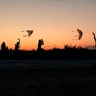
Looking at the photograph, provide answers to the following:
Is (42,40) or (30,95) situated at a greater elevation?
(42,40)

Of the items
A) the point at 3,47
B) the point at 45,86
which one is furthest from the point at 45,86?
the point at 3,47

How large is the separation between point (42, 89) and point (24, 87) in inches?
40.4

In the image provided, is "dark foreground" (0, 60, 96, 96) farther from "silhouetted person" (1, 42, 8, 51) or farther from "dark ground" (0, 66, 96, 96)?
"silhouetted person" (1, 42, 8, 51)

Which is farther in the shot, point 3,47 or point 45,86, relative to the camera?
point 3,47

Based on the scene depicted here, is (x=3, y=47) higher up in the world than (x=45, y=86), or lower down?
higher up

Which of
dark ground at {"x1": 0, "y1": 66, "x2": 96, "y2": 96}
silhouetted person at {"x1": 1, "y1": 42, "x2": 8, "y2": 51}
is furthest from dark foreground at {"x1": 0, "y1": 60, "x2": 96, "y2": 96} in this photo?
silhouetted person at {"x1": 1, "y1": 42, "x2": 8, "y2": 51}

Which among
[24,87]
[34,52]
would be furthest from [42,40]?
[24,87]

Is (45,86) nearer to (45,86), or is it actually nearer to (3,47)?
(45,86)

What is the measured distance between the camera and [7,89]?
48.4ft

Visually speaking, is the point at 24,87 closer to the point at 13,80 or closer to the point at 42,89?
the point at 42,89

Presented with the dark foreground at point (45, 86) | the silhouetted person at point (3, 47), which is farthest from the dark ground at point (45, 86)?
the silhouetted person at point (3, 47)

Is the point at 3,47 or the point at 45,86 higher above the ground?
the point at 3,47

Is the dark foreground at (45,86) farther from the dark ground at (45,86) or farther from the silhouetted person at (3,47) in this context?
the silhouetted person at (3,47)

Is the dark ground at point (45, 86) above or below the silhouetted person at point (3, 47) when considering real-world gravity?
below
